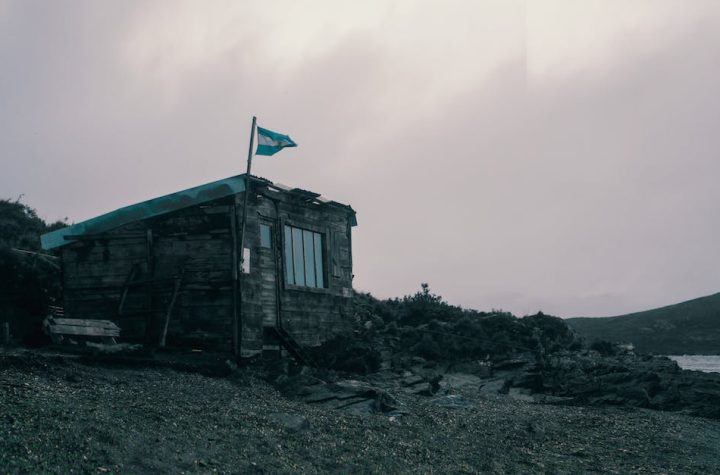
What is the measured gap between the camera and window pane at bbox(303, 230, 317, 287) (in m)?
24.1

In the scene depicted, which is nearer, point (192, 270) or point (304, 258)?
point (192, 270)

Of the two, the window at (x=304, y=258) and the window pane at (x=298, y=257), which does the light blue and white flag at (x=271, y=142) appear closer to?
the window at (x=304, y=258)

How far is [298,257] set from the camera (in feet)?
77.9

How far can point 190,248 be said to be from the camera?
2077 centimetres

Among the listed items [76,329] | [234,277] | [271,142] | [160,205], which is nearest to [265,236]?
[234,277]

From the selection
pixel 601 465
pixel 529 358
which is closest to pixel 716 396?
pixel 529 358

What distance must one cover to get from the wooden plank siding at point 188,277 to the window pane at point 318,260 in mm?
1860

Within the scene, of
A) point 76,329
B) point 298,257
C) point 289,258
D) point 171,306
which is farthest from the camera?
point 298,257

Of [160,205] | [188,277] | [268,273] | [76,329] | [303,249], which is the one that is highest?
[160,205]

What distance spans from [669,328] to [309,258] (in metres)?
59.9

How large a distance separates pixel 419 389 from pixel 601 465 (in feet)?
24.5

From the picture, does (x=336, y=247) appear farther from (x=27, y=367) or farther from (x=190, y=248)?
(x=27, y=367)

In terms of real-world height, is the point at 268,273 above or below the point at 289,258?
below

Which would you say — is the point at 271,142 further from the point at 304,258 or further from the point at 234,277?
the point at 304,258
